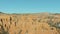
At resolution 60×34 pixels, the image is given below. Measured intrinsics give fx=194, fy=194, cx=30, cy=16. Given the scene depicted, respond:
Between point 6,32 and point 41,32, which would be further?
point 41,32

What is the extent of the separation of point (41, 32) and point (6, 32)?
153 inches

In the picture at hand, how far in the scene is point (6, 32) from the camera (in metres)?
16.2

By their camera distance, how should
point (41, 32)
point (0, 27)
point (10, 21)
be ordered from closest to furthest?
point (0, 27)
point (10, 21)
point (41, 32)

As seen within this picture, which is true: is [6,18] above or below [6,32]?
above

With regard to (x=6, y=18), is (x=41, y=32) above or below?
below

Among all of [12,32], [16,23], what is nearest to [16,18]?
[16,23]

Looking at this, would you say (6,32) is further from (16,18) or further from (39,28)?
(39,28)

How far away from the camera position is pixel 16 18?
60.1ft

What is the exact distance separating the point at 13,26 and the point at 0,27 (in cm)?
138

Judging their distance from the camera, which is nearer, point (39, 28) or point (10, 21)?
point (10, 21)

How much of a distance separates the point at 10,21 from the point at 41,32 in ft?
10.8

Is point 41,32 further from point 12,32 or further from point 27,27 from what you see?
point 12,32

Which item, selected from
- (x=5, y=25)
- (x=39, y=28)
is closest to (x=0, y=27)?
(x=5, y=25)

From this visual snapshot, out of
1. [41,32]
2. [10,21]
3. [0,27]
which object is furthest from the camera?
[41,32]
